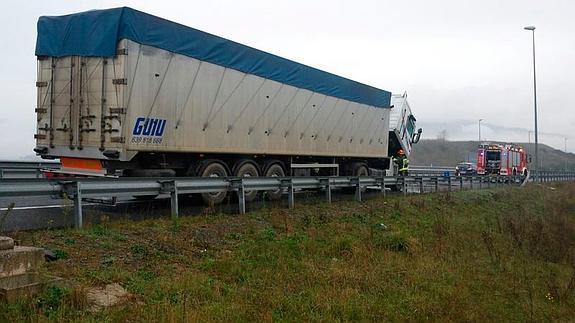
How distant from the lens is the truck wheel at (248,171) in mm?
13328

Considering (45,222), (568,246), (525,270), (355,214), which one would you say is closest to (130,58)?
(45,222)

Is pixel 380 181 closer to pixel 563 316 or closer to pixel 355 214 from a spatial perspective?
pixel 355 214

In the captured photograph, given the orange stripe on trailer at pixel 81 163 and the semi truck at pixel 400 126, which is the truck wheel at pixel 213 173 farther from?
the semi truck at pixel 400 126

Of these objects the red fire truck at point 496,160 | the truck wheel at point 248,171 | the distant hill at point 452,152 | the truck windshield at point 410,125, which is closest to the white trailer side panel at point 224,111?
the truck wheel at point 248,171

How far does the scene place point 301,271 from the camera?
7.43 m

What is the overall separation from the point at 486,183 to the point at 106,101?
23.6m

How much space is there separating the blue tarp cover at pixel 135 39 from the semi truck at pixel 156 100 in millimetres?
24

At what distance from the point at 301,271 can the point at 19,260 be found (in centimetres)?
370

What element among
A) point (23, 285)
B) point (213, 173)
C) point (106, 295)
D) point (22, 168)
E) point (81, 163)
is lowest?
point (106, 295)

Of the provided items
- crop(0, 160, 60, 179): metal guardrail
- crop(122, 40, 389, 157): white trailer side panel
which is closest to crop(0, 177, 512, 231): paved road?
crop(122, 40, 389, 157): white trailer side panel

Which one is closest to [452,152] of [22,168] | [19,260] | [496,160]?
[496,160]

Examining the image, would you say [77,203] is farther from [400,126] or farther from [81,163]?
[400,126]

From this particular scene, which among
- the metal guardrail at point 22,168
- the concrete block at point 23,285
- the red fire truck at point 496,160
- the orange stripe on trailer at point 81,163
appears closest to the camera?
the concrete block at point 23,285

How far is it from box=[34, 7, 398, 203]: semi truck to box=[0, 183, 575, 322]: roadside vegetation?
225 centimetres
